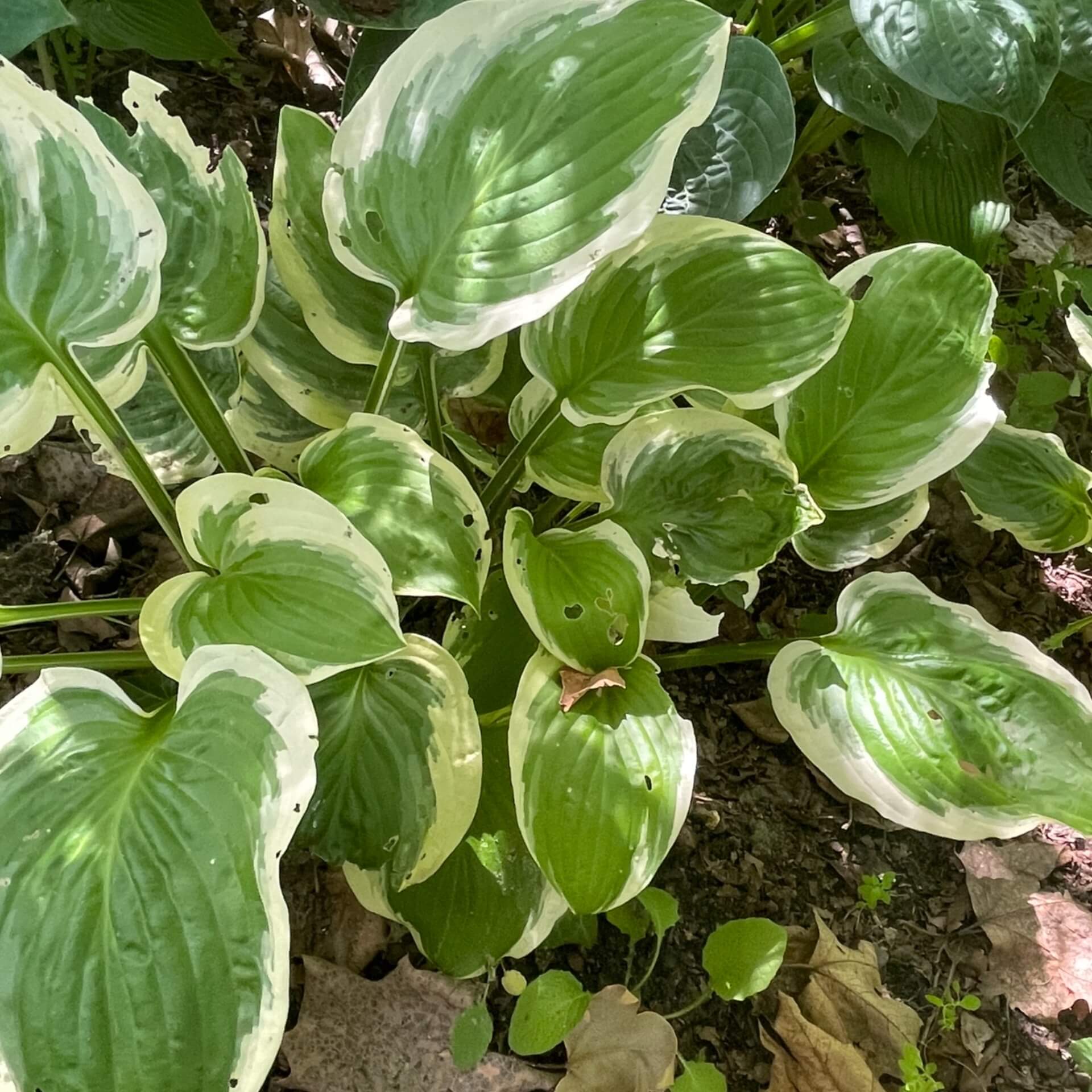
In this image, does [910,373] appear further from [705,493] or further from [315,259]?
[315,259]

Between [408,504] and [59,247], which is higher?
[59,247]

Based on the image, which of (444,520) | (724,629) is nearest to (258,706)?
(444,520)

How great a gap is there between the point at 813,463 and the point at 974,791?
12.6 inches

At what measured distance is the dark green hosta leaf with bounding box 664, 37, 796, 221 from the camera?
92 centimetres

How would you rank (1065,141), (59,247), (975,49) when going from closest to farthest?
(59,247) < (975,49) < (1065,141)

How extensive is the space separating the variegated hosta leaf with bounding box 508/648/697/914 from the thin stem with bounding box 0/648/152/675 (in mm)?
330

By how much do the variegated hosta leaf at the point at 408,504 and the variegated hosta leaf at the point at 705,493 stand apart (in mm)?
159

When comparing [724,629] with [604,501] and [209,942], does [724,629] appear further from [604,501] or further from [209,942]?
[209,942]

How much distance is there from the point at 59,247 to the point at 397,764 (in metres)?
0.46

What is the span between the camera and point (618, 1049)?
89 cm

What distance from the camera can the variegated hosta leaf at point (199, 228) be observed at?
2.34ft

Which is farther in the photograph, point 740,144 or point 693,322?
point 740,144

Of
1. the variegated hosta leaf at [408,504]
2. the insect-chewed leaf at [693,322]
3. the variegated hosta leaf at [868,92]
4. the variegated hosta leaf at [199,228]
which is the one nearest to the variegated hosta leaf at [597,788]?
the variegated hosta leaf at [408,504]

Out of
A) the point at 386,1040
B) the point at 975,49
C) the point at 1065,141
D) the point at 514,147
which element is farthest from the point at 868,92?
the point at 386,1040
